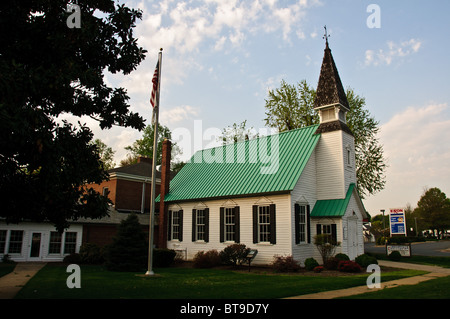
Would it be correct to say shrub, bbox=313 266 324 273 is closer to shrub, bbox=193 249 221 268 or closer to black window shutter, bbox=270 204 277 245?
black window shutter, bbox=270 204 277 245

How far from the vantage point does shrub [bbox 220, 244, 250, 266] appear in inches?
764

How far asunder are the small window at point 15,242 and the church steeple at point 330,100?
2013cm

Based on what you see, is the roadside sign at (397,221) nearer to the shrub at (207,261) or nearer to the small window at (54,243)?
the shrub at (207,261)

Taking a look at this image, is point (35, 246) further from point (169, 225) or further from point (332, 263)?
point (332, 263)

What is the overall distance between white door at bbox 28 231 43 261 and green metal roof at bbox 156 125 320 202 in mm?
8716

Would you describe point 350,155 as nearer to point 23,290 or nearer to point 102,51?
point 102,51

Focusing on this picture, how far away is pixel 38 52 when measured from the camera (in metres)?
7.86

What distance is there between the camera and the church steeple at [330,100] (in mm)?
22094

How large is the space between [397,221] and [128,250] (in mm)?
18793

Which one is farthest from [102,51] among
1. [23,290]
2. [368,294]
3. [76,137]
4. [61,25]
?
[368,294]

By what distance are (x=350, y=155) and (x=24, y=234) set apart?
2119 centimetres

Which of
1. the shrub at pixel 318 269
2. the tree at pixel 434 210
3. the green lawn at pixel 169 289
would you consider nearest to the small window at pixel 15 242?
the green lawn at pixel 169 289

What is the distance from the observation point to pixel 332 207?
20234mm

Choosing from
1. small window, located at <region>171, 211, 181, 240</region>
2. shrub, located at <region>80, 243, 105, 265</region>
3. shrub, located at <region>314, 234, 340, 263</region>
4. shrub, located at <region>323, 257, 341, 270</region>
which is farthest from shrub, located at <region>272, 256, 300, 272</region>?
shrub, located at <region>80, 243, 105, 265</region>
